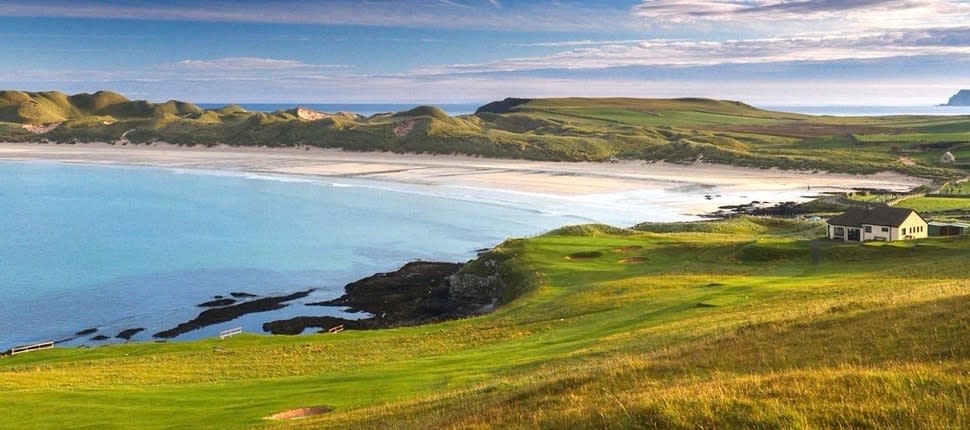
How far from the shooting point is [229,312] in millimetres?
55500

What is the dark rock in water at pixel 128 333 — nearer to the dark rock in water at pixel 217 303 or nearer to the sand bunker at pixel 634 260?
the dark rock in water at pixel 217 303

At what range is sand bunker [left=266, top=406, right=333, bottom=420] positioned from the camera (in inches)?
808

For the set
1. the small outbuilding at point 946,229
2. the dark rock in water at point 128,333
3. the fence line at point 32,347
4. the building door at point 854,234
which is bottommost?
the dark rock in water at point 128,333

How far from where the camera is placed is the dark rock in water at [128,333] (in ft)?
160

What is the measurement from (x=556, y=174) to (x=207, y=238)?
272 ft

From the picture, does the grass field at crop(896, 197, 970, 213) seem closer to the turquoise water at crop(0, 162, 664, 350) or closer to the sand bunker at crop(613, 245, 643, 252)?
the turquoise water at crop(0, 162, 664, 350)

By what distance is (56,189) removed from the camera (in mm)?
133000

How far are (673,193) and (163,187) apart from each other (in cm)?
9458

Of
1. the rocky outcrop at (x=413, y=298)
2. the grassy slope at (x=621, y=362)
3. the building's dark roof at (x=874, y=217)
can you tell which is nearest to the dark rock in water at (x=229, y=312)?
the rocky outcrop at (x=413, y=298)

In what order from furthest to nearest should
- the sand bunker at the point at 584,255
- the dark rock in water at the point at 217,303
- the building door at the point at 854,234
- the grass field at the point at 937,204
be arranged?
1. the grass field at the point at 937,204
2. the building door at the point at 854,234
3. the sand bunker at the point at 584,255
4. the dark rock in water at the point at 217,303

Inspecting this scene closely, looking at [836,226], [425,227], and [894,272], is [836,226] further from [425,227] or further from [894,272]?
[425,227]

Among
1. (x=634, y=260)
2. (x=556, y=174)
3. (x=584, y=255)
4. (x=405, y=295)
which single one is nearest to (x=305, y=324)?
(x=405, y=295)

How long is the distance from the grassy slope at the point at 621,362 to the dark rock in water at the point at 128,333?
25.4 feet

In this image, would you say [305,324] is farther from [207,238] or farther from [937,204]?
[937,204]
